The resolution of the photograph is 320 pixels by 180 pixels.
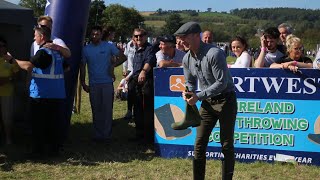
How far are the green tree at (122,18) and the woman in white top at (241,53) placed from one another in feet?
208

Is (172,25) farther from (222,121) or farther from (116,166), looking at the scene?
(222,121)

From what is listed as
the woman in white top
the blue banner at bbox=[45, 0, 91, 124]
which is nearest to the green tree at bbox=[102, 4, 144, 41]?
the blue banner at bbox=[45, 0, 91, 124]

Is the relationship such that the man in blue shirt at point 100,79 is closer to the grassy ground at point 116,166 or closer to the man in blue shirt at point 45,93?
the grassy ground at point 116,166

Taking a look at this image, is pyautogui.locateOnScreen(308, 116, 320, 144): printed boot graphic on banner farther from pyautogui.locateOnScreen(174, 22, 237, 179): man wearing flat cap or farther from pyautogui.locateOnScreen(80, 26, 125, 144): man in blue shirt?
pyautogui.locateOnScreen(80, 26, 125, 144): man in blue shirt

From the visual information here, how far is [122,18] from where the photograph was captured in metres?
76.2

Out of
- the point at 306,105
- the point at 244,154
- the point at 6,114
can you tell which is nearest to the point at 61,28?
the point at 6,114

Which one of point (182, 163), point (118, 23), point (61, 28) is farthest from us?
point (118, 23)

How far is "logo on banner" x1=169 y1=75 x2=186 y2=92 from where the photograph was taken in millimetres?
6066

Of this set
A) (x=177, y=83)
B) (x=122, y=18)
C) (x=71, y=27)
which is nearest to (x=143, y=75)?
(x=177, y=83)

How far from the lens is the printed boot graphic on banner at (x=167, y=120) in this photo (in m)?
6.16

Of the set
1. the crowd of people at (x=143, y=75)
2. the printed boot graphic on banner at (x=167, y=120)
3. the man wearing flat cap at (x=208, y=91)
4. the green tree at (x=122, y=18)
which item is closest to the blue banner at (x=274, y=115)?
the printed boot graphic on banner at (x=167, y=120)

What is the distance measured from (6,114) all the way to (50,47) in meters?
1.38

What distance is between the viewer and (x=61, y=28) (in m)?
6.50

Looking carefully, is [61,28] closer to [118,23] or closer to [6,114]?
[6,114]
